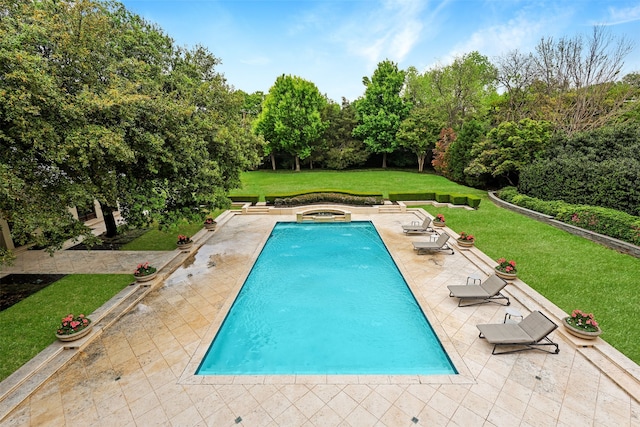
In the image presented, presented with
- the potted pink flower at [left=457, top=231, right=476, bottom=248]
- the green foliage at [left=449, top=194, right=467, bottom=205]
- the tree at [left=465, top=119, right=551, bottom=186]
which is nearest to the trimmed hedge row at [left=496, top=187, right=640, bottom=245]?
the green foliage at [left=449, top=194, right=467, bottom=205]

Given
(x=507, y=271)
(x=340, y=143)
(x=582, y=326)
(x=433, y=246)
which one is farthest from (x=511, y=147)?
(x=340, y=143)

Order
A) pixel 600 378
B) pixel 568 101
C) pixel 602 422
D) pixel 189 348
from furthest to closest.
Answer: pixel 568 101 → pixel 189 348 → pixel 600 378 → pixel 602 422

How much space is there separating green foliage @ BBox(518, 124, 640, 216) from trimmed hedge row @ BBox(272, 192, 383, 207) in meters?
11.6

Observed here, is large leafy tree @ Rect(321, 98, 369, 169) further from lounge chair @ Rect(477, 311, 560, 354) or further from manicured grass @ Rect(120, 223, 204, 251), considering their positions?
lounge chair @ Rect(477, 311, 560, 354)

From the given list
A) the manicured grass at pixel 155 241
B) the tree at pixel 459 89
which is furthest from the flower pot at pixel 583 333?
the tree at pixel 459 89

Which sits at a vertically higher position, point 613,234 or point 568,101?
point 568,101

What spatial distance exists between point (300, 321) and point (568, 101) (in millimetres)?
36055

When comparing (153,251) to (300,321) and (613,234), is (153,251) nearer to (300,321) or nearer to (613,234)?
(300,321)

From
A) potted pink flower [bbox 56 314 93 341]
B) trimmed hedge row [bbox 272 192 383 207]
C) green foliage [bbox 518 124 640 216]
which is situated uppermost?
green foliage [bbox 518 124 640 216]

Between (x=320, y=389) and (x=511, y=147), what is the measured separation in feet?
84.3

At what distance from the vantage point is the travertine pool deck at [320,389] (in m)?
5.41

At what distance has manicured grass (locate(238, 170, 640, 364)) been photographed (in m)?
8.33

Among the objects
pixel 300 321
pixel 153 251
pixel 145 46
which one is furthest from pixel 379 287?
pixel 145 46

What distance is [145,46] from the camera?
1212 cm
